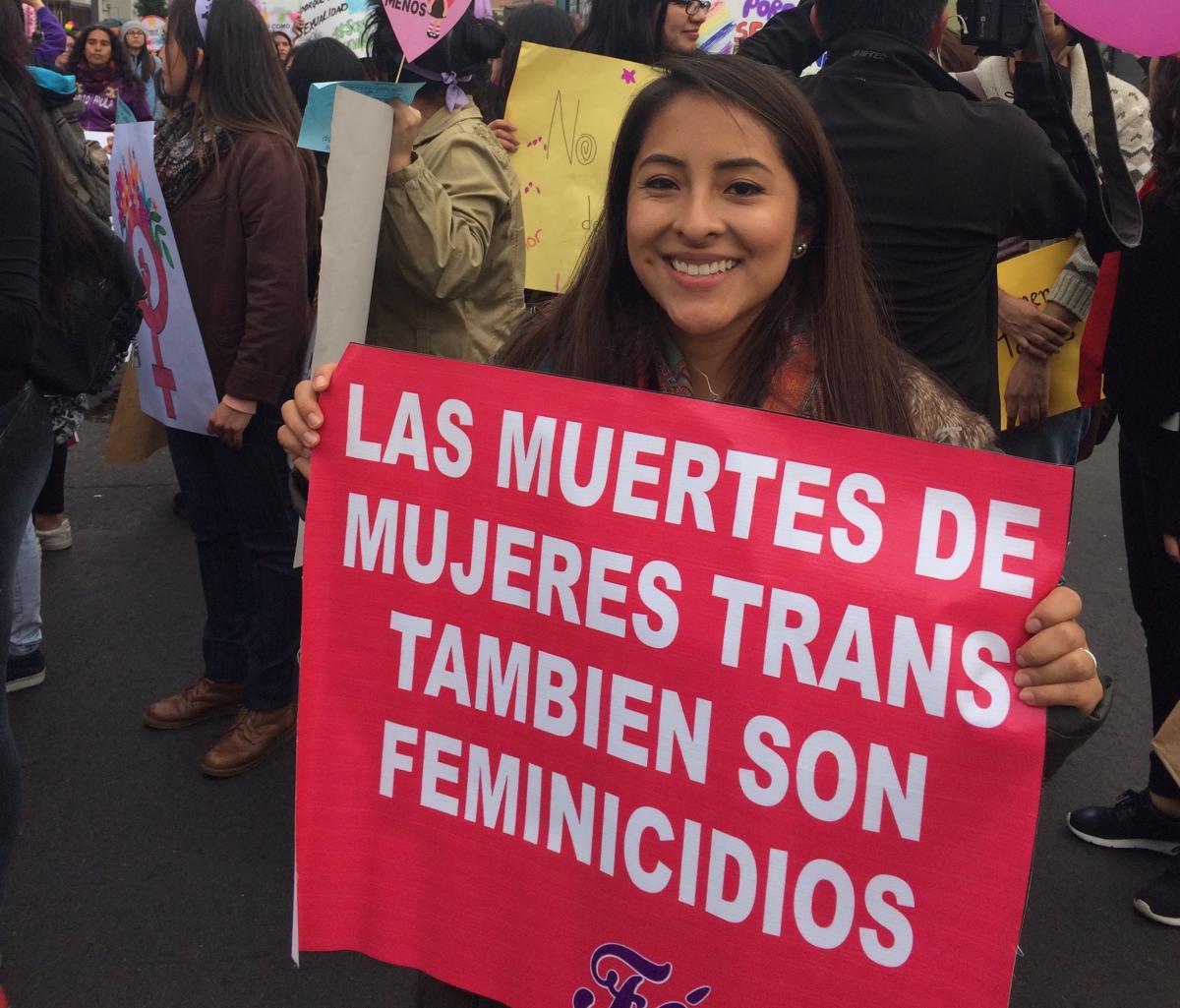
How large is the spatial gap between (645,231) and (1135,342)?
5.15 feet

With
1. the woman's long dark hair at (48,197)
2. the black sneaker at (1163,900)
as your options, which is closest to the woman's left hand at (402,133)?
the woman's long dark hair at (48,197)

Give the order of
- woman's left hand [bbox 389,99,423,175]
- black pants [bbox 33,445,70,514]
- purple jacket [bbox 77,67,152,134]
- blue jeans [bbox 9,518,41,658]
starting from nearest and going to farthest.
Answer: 1. woman's left hand [bbox 389,99,423,175]
2. blue jeans [bbox 9,518,41,658]
3. black pants [bbox 33,445,70,514]
4. purple jacket [bbox 77,67,152,134]

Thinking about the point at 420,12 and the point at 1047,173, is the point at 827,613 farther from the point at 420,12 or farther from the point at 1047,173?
the point at 420,12

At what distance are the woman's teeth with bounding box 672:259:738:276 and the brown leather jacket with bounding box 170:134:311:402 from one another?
1.62 m

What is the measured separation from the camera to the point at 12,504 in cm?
218

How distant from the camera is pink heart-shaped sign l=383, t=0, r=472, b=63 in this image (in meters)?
2.04

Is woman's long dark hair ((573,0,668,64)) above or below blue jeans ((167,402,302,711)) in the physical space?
above

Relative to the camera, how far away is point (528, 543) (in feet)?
4.54

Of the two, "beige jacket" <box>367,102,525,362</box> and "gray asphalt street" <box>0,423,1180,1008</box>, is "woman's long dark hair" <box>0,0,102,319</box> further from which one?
"gray asphalt street" <box>0,423,1180,1008</box>

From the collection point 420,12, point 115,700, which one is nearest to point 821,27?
point 420,12

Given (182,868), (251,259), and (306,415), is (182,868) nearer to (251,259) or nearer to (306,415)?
(251,259)

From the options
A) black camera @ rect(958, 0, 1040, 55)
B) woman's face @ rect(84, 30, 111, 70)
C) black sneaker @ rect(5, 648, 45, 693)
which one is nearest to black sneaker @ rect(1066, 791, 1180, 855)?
black camera @ rect(958, 0, 1040, 55)

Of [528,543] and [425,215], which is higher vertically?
[425,215]

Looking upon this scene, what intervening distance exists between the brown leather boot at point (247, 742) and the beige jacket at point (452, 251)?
117 centimetres
